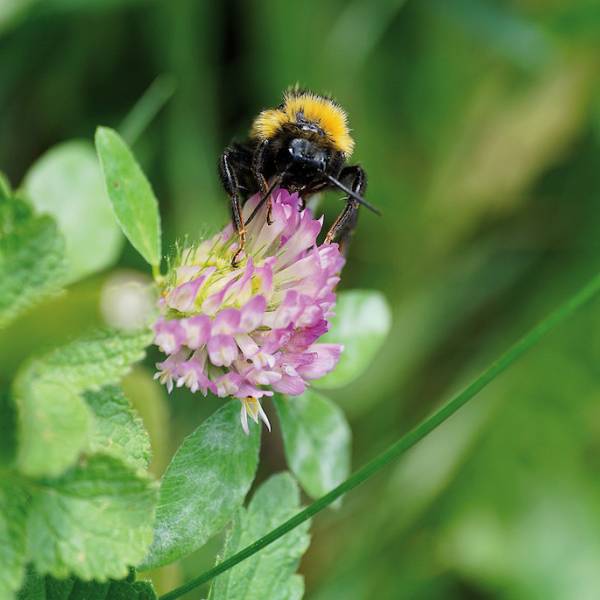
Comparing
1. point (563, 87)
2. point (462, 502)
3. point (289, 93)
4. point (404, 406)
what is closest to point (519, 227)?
point (563, 87)

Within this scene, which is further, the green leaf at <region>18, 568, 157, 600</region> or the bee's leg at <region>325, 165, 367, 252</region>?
the bee's leg at <region>325, 165, 367, 252</region>

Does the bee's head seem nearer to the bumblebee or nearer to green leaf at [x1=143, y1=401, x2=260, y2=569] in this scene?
the bumblebee

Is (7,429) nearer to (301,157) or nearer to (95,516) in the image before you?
(95,516)

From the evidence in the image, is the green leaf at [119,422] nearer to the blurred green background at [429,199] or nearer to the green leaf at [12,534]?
the green leaf at [12,534]

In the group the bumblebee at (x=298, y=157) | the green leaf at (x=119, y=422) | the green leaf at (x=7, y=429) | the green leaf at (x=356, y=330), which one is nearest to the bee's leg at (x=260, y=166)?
the bumblebee at (x=298, y=157)

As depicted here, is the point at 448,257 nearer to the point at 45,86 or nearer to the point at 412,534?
the point at 412,534

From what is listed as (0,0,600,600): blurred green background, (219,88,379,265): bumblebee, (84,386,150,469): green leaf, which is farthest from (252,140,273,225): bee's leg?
(0,0,600,600): blurred green background

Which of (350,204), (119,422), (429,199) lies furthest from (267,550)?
(429,199)
